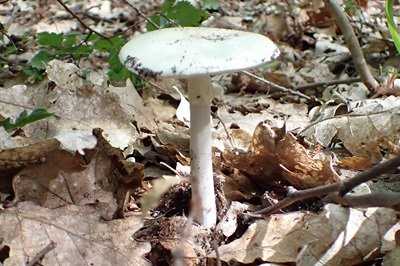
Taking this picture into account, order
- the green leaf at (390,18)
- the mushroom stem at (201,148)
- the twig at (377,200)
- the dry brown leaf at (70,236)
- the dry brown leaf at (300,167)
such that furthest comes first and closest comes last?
the green leaf at (390,18) < the dry brown leaf at (300,167) < the mushroom stem at (201,148) < the dry brown leaf at (70,236) < the twig at (377,200)

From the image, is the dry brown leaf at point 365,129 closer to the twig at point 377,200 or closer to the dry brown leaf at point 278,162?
the dry brown leaf at point 278,162

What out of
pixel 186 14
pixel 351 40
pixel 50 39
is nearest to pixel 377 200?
pixel 186 14

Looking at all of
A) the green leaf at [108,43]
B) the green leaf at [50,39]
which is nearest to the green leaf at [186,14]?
the green leaf at [108,43]

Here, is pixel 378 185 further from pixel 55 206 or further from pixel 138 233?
pixel 55 206

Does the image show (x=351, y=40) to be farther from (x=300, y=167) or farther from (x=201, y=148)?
(x=201, y=148)

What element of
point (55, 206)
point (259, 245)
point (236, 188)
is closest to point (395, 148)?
point (236, 188)

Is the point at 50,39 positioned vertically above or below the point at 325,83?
above
